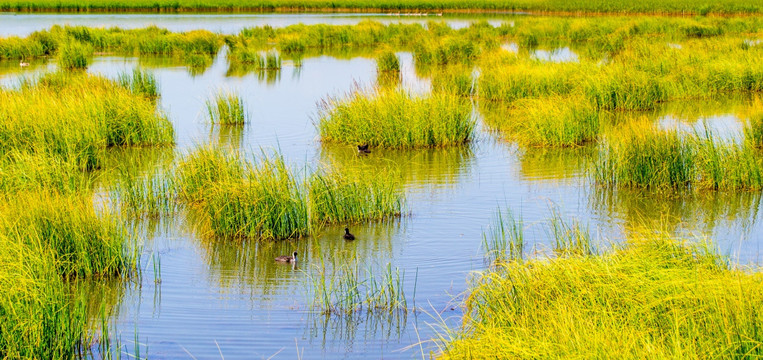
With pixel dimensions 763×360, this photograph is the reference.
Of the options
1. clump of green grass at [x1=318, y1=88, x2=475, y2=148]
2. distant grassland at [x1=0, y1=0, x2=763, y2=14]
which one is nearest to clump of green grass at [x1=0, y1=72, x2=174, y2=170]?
clump of green grass at [x1=318, y1=88, x2=475, y2=148]

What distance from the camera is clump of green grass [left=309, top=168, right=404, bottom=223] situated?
9.47 meters

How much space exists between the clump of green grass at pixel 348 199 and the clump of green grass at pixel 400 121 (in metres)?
4.13

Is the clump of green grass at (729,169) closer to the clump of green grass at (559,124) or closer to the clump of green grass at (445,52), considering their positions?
the clump of green grass at (559,124)

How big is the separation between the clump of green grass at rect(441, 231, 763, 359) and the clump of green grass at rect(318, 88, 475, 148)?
26.2ft

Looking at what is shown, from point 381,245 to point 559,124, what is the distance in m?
A: 5.88

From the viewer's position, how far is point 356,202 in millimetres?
9617

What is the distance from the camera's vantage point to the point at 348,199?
378 inches

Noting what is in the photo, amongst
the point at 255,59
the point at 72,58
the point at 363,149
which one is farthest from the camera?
Result: the point at 255,59

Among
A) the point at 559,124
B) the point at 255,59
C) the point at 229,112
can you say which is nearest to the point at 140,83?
the point at 229,112

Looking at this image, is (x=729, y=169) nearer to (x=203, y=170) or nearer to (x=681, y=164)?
(x=681, y=164)

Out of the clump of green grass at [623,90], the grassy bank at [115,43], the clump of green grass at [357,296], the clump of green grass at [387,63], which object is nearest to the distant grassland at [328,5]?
the grassy bank at [115,43]

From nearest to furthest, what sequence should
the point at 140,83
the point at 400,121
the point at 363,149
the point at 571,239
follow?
1. the point at 571,239
2. the point at 363,149
3. the point at 400,121
4. the point at 140,83

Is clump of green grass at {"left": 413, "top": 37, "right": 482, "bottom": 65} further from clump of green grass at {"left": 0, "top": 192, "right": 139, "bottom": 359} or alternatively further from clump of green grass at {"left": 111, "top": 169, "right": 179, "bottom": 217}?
clump of green grass at {"left": 0, "top": 192, "right": 139, "bottom": 359}

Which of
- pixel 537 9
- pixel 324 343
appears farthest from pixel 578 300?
pixel 537 9
